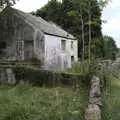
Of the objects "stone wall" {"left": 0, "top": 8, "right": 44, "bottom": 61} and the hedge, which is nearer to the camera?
the hedge

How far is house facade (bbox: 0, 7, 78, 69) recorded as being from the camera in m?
29.4

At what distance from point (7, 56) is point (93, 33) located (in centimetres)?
1718

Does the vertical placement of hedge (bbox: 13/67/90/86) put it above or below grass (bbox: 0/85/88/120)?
above

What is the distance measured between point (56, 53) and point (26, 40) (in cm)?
431

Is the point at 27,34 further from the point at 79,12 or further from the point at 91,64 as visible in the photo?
the point at 91,64

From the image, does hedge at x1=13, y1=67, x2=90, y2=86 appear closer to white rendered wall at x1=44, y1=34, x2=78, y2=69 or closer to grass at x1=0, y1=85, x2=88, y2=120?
grass at x1=0, y1=85, x2=88, y2=120

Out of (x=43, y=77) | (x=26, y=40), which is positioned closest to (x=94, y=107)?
(x=43, y=77)

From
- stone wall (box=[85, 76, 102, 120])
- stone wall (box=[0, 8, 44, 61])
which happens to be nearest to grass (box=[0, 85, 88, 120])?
stone wall (box=[85, 76, 102, 120])

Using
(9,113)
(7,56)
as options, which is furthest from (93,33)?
(9,113)

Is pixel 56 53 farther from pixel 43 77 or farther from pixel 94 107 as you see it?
pixel 94 107

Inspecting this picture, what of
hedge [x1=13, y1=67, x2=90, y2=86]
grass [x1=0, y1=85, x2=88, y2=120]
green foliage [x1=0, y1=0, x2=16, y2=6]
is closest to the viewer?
grass [x1=0, y1=85, x2=88, y2=120]

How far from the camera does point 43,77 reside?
15133 mm

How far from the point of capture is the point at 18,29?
3048 cm

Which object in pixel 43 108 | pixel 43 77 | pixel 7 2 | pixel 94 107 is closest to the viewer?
pixel 94 107
